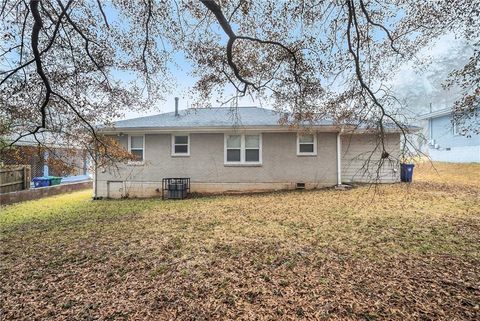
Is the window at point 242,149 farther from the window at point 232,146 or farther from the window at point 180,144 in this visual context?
the window at point 180,144

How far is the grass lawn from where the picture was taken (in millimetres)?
2836

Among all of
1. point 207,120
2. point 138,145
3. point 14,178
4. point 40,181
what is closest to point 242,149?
point 207,120

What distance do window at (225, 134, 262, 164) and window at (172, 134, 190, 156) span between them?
72.5 inches

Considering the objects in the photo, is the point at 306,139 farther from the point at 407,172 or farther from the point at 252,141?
the point at 407,172

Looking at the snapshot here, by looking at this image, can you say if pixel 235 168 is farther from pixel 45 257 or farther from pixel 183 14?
pixel 45 257

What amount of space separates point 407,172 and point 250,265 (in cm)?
1165

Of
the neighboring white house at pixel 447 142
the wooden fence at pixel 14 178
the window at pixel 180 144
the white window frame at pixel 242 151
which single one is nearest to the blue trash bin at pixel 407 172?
the neighboring white house at pixel 447 142

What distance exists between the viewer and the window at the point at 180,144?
11758mm

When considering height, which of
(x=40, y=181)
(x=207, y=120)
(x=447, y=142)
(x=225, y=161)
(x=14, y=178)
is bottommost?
(x=40, y=181)

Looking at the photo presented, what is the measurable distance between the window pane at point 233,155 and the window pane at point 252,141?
1.81 ft

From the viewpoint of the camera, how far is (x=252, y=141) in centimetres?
1176

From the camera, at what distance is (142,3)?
6.40 meters

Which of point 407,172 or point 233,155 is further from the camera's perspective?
point 407,172

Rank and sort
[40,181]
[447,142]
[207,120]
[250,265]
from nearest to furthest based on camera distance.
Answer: [250,265] → [207,120] → [40,181] → [447,142]
